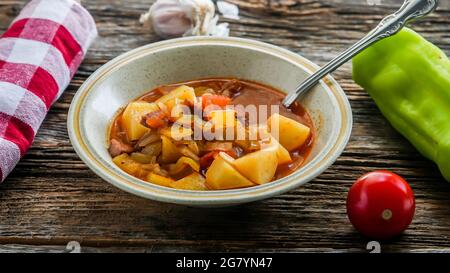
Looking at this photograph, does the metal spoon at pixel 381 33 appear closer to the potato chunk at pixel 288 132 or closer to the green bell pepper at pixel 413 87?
the green bell pepper at pixel 413 87

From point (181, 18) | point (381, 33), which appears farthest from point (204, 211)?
point (181, 18)

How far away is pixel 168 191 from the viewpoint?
7.06ft

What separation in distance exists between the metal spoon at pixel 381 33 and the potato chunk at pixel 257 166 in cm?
50

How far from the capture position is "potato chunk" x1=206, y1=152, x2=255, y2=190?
2281 mm

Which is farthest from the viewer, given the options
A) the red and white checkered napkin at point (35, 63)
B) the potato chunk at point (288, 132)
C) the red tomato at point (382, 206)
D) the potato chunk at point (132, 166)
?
the red and white checkered napkin at point (35, 63)

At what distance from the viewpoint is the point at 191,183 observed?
2332 mm

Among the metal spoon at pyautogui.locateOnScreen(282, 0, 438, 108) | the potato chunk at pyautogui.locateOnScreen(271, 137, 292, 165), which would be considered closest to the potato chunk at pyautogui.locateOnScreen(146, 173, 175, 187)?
the potato chunk at pyautogui.locateOnScreen(271, 137, 292, 165)

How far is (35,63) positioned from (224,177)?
3.80ft

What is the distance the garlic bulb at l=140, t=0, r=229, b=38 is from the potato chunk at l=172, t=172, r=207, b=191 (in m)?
1.30

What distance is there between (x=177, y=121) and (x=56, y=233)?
0.60 metres

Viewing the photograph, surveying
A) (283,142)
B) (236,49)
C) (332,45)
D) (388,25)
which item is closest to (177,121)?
(283,142)

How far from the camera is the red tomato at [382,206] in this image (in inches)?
88.2

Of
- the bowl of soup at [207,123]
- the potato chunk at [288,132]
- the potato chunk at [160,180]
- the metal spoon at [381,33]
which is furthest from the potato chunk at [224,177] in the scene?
the metal spoon at [381,33]
